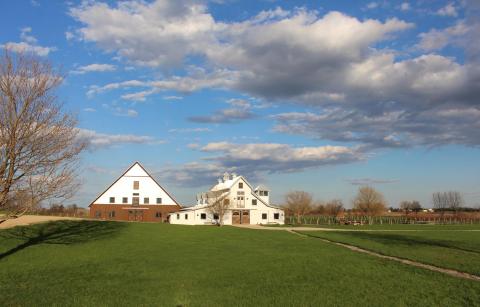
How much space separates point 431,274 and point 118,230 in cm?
3214

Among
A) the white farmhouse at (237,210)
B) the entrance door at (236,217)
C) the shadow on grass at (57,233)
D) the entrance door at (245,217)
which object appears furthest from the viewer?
the entrance door at (245,217)

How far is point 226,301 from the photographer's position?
14641mm

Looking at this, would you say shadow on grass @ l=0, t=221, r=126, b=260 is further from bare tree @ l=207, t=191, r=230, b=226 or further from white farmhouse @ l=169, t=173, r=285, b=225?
white farmhouse @ l=169, t=173, r=285, b=225

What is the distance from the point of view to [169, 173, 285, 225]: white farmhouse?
72625mm

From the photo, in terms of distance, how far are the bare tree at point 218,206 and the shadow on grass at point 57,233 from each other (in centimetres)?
2353

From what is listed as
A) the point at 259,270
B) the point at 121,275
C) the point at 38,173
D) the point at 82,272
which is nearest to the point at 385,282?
the point at 259,270

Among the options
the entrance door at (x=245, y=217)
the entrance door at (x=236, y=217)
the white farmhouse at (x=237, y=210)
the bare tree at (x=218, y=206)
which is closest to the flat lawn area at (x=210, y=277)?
the bare tree at (x=218, y=206)

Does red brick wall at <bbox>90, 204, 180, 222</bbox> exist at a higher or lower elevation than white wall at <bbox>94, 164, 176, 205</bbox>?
lower

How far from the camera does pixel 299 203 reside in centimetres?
11006

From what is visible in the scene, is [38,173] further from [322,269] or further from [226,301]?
[322,269]

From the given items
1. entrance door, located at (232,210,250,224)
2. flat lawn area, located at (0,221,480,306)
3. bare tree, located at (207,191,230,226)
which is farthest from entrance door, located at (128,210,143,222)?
flat lawn area, located at (0,221,480,306)

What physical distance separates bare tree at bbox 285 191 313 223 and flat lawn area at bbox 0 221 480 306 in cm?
7776

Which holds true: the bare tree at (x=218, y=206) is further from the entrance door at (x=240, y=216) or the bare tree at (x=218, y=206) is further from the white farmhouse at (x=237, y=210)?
the entrance door at (x=240, y=216)

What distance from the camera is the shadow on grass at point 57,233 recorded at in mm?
32266
